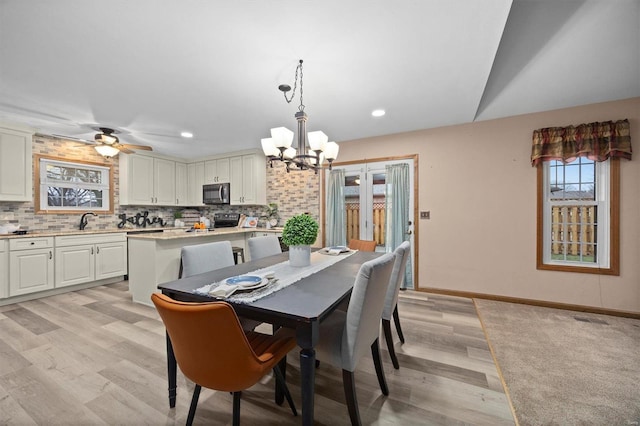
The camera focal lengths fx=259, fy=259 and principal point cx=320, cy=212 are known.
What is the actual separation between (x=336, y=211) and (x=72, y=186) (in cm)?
450

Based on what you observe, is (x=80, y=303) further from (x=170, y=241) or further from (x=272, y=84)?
(x=272, y=84)

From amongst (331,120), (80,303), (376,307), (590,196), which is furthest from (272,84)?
(590,196)

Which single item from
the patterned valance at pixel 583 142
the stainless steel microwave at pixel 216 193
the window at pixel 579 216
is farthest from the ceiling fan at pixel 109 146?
the window at pixel 579 216

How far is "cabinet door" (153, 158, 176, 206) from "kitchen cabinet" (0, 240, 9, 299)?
218 centimetres

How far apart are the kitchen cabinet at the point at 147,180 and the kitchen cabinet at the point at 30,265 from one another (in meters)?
1.46

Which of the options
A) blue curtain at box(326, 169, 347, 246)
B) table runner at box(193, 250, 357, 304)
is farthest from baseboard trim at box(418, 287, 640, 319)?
table runner at box(193, 250, 357, 304)

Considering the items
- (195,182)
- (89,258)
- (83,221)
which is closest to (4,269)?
(89,258)

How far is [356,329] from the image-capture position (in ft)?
4.38

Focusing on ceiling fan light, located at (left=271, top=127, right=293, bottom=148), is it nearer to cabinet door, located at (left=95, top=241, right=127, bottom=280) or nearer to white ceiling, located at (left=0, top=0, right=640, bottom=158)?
white ceiling, located at (left=0, top=0, right=640, bottom=158)

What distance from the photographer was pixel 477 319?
2.86 meters

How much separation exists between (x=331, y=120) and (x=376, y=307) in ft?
8.55

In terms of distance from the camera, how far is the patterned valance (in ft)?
9.28

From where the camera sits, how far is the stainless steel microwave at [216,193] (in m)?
5.29

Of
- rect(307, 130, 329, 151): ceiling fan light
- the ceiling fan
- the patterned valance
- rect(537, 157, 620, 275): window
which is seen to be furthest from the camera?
the ceiling fan
